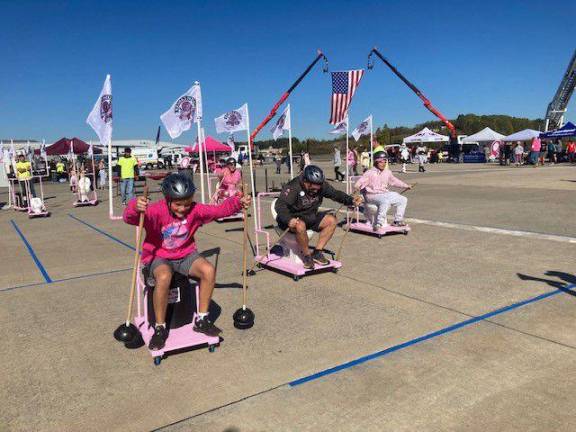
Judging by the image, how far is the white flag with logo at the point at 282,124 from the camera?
1036 centimetres

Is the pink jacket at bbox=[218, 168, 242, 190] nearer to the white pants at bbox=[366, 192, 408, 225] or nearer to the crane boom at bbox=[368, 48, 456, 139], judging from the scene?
the white pants at bbox=[366, 192, 408, 225]

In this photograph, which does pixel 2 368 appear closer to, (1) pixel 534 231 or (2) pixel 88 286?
(2) pixel 88 286

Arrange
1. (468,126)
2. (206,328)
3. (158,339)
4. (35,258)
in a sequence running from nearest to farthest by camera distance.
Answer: (158,339)
(206,328)
(35,258)
(468,126)

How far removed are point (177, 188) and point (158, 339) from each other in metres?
1.23

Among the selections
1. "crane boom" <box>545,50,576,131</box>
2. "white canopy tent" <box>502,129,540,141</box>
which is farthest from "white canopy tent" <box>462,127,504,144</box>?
"crane boom" <box>545,50,576,131</box>

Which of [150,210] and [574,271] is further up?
[150,210]

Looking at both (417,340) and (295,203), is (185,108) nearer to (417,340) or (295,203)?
(295,203)

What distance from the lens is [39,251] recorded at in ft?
26.1

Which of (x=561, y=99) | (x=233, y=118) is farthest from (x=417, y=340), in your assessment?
(x=561, y=99)

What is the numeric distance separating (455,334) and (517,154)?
3010 cm

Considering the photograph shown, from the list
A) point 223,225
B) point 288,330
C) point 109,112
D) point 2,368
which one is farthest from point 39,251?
point 288,330

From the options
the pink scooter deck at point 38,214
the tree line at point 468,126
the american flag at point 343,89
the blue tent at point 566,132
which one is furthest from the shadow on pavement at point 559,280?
the tree line at point 468,126

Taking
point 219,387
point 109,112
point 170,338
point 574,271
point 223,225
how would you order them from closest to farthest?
point 219,387, point 170,338, point 574,271, point 109,112, point 223,225

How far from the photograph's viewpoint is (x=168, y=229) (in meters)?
3.97
